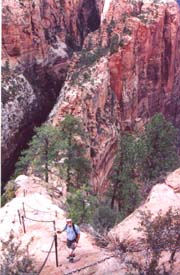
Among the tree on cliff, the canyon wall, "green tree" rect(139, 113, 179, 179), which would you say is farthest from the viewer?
the canyon wall

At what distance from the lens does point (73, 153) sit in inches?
1088

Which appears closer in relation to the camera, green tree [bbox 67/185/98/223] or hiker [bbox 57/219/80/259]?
hiker [bbox 57/219/80/259]

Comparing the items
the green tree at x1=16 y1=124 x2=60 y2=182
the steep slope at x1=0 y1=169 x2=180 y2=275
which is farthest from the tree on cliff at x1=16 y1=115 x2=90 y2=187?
the steep slope at x1=0 y1=169 x2=180 y2=275

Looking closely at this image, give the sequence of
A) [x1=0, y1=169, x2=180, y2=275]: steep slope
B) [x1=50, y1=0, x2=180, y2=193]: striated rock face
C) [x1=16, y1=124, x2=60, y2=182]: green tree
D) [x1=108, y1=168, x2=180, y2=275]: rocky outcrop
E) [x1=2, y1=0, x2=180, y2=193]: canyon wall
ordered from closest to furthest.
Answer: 1. [x1=0, y1=169, x2=180, y2=275]: steep slope
2. [x1=108, y1=168, x2=180, y2=275]: rocky outcrop
3. [x1=16, y1=124, x2=60, y2=182]: green tree
4. [x1=50, y1=0, x2=180, y2=193]: striated rock face
5. [x1=2, y1=0, x2=180, y2=193]: canyon wall

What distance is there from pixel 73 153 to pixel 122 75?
19.1 meters

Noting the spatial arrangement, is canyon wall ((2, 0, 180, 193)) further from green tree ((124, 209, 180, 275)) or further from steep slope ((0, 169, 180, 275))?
green tree ((124, 209, 180, 275))

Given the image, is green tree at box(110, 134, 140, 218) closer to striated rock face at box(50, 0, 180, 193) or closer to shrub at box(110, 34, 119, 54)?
striated rock face at box(50, 0, 180, 193)

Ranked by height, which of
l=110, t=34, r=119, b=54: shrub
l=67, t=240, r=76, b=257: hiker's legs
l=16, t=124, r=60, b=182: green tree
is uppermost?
l=110, t=34, r=119, b=54: shrub

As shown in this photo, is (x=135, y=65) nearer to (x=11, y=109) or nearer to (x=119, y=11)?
(x=119, y=11)

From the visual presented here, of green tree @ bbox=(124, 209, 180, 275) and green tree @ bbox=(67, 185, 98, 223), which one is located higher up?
green tree @ bbox=(124, 209, 180, 275)

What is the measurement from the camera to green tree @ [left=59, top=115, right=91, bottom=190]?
26.9 meters

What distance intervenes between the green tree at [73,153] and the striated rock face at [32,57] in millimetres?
10113

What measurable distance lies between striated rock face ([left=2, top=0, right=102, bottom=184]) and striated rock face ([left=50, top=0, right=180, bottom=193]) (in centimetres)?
362

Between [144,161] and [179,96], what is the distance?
30.0 m
